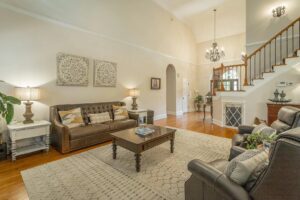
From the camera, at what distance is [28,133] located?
3072 mm

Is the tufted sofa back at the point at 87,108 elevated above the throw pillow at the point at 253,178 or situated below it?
above

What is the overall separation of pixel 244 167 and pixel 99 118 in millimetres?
3669

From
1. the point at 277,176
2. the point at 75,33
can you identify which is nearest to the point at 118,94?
the point at 75,33

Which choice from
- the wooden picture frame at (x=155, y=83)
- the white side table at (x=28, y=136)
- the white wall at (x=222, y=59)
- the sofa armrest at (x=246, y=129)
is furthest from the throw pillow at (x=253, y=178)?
the white wall at (x=222, y=59)

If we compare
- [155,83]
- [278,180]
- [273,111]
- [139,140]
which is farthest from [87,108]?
[273,111]

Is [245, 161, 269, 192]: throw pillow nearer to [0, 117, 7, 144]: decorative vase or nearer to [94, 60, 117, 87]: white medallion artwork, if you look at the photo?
[0, 117, 7, 144]: decorative vase

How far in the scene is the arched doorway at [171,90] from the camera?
818cm

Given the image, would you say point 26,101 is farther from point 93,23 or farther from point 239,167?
point 239,167

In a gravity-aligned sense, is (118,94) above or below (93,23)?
below

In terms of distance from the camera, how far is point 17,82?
11.1 feet

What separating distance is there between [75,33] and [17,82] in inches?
74.5

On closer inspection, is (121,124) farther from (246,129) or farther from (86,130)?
(246,129)

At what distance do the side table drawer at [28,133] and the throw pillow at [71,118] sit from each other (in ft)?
1.39

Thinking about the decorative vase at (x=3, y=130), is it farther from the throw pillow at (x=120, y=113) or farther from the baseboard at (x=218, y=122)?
the baseboard at (x=218, y=122)
